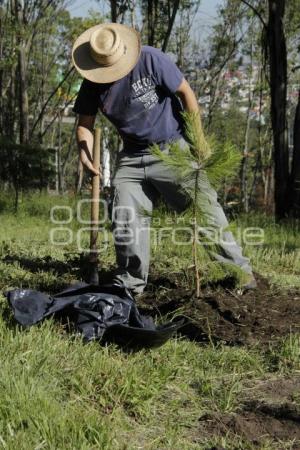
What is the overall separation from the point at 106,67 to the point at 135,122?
15.4 inches

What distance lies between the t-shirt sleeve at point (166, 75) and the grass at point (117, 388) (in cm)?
164

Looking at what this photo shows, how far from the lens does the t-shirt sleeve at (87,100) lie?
429 centimetres

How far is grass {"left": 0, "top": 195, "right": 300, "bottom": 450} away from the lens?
7.96 feet

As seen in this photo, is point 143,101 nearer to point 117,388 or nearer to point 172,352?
point 172,352

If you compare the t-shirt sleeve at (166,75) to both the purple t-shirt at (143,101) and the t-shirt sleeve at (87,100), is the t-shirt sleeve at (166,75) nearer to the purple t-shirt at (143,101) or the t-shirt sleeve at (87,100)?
the purple t-shirt at (143,101)

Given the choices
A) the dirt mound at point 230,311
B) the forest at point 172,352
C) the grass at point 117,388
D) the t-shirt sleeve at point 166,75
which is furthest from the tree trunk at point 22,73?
the grass at point 117,388

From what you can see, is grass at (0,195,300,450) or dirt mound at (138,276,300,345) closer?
grass at (0,195,300,450)

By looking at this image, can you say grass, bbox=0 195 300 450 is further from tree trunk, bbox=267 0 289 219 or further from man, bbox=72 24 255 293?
tree trunk, bbox=267 0 289 219

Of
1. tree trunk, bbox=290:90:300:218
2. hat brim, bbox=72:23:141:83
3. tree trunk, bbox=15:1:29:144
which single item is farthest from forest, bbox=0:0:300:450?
tree trunk, bbox=15:1:29:144

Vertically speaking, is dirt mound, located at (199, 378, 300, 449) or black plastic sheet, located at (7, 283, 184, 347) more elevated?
black plastic sheet, located at (7, 283, 184, 347)

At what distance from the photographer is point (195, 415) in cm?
272

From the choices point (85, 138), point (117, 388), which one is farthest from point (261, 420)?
point (85, 138)

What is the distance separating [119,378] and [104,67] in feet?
6.92

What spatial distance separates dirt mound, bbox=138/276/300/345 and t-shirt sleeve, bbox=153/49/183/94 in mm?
1322
